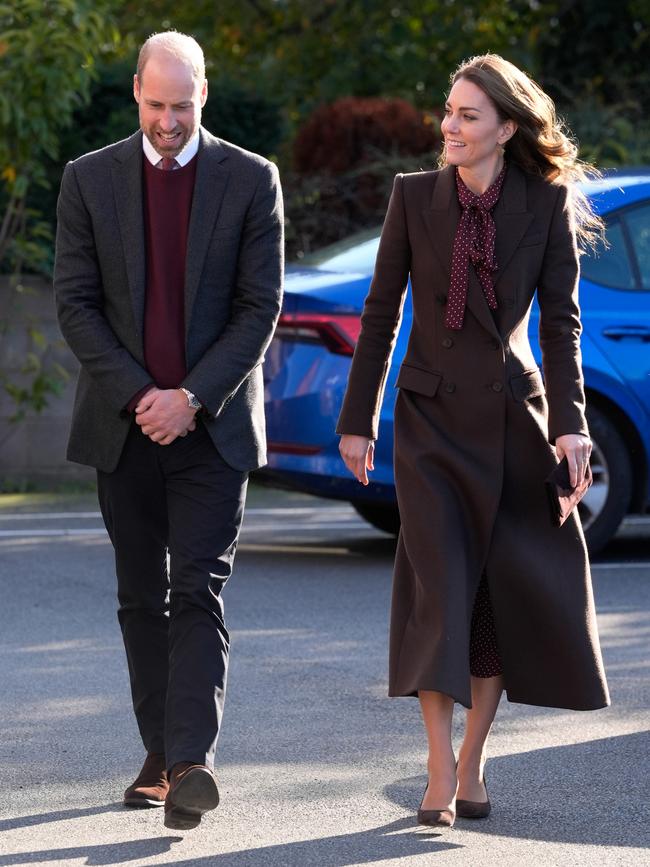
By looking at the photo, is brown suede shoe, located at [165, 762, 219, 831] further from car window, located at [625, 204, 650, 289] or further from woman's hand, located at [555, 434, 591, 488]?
car window, located at [625, 204, 650, 289]

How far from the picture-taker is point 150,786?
14.6 ft

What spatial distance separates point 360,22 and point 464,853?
1533cm

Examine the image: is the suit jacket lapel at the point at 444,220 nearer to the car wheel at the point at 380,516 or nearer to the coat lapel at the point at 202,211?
the coat lapel at the point at 202,211

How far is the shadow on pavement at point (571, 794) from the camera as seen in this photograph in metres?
4.27

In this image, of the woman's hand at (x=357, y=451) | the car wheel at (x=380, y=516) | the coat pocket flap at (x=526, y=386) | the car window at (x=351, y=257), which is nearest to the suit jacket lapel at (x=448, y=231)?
the coat pocket flap at (x=526, y=386)

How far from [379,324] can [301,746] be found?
4.39ft

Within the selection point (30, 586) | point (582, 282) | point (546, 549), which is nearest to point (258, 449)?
point (546, 549)

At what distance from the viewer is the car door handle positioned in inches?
316

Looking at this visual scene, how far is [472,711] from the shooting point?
4410 millimetres

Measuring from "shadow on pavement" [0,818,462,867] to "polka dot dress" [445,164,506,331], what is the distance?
4.02 feet

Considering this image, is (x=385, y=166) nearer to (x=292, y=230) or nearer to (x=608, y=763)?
(x=292, y=230)

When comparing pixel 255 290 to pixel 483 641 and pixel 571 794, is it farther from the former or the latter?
pixel 571 794

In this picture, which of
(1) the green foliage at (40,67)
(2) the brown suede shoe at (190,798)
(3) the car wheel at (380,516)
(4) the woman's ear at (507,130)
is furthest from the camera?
(1) the green foliage at (40,67)

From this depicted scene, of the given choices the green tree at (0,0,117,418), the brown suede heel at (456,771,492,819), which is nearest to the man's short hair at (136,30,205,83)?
the brown suede heel at (456,771,492,819)
